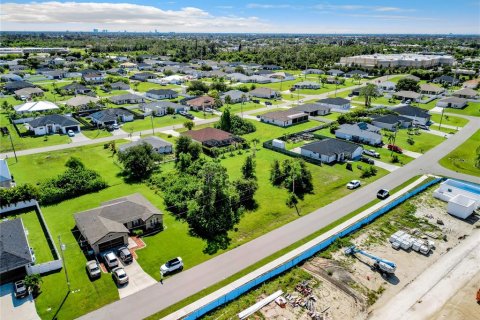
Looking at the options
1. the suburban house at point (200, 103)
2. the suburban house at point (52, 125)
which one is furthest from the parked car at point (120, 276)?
the suburban house at point (200, 103)

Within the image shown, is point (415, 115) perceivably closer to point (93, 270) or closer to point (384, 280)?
point (384, 280)

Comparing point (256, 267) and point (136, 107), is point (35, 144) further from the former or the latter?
point (256, 267)

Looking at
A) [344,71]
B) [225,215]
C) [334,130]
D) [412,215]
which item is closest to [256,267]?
[225,215]

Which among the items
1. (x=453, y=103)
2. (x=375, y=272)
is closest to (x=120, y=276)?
(x=375, y=272)

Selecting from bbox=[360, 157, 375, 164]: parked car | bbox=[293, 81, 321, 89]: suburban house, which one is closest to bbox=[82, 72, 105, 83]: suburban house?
bbox=[293, 81, 321, 89]: suburban house

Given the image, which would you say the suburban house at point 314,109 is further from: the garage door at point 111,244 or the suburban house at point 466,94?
the garage door at point 111,244

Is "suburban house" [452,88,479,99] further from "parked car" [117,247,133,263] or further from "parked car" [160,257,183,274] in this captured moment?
"parked car" [117,247,133,263]
